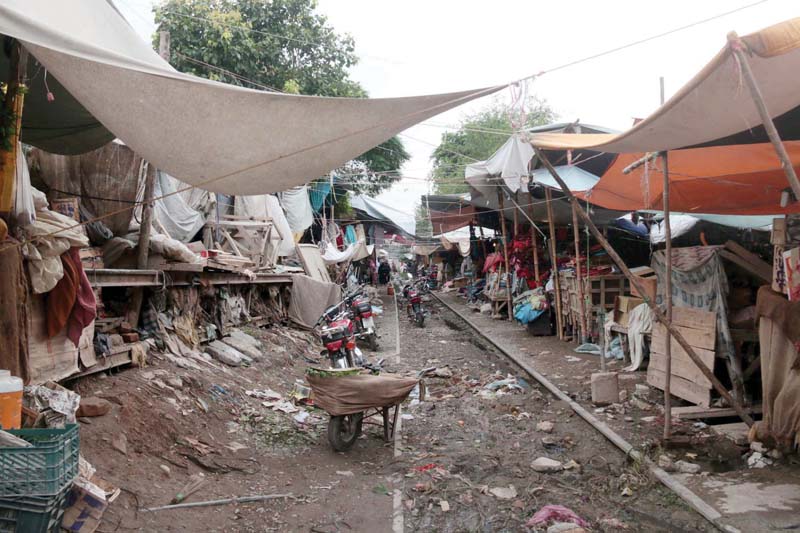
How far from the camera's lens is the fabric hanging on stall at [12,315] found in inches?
142

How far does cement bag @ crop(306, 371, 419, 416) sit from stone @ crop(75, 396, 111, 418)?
174 centimetres

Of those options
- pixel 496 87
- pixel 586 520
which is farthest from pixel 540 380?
pixel 496 87

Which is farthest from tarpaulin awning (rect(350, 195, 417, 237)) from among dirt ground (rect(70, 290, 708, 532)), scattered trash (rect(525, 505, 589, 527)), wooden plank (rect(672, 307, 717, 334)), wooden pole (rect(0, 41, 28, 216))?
scattered trash (rect(525, 505, 589, 527))

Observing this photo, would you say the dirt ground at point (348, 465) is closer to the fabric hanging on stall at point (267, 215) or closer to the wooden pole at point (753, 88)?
the wooden pole at point (753, 88)

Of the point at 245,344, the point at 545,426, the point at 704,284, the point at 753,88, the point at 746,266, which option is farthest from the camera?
the point at 245,344

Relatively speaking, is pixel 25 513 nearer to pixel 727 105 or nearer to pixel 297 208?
pixel 727 105

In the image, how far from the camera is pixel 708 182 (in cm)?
654

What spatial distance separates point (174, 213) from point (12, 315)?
699 centimetres

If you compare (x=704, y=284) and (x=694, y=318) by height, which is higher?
(x=704, y=284)

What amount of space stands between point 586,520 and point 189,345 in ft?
18.4

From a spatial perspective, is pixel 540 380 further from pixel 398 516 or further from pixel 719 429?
pixel 398 516

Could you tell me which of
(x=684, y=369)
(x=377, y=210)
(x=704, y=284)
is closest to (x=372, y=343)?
(x=684, y=369)

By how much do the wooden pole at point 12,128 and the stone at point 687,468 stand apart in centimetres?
531

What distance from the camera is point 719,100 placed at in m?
3.61
